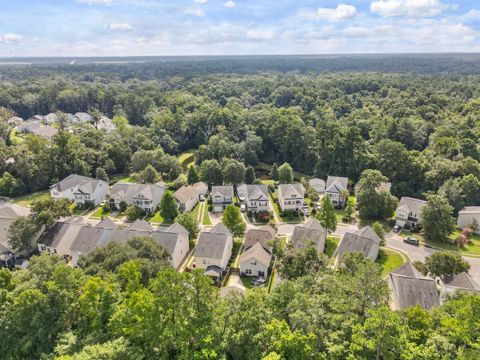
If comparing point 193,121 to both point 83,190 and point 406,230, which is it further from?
point 406,230

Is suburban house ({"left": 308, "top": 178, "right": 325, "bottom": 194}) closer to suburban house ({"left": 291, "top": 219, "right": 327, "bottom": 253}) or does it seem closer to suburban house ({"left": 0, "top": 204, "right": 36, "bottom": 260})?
suburban house ({"left": 291, "top": 219, "right": 327, "bottom": 253})

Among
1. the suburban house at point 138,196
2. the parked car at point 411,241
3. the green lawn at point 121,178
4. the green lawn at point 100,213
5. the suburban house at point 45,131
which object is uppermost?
the suburban house at point 45,131

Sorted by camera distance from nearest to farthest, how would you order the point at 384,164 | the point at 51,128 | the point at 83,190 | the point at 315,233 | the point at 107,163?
the point at 315,233 → the point at 83,190 → the point at 384,164 → the point at 107,163 → the point at 51,128

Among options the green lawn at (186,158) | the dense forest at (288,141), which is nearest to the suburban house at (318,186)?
the dense forest at (288,141)

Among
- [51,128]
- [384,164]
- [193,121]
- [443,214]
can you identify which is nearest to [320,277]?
[443,214]

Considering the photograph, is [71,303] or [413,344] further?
[71,303]

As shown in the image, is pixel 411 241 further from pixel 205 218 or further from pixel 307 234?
pixel 205 218

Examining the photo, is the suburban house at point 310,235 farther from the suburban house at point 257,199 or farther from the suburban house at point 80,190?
the suburban house at point 80,190
